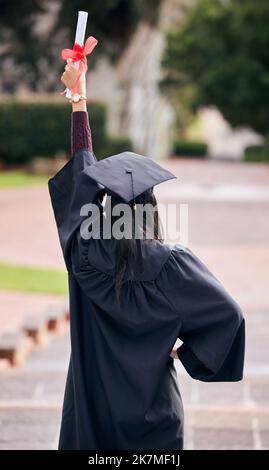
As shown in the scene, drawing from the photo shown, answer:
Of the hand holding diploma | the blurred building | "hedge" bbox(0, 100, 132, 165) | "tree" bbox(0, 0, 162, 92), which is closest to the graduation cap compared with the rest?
the hand holding diploma

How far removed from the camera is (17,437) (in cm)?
496

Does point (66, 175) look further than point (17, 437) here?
No

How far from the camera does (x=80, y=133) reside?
363 centimetres

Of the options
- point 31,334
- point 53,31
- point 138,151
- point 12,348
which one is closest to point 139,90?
point 138,151

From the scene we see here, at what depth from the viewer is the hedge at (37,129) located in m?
28.5

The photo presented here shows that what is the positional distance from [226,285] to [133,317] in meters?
8.46

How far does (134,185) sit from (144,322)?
477mm

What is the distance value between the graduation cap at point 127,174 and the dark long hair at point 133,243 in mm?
53

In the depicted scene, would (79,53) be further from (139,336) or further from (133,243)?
(139,336)

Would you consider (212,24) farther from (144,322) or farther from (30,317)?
(144,322)

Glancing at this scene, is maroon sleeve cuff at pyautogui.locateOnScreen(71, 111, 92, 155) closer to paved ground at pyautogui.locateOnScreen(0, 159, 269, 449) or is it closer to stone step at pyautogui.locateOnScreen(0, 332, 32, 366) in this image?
paved ground at pyautogui.locateOnScreen(0, 159, 269, 449)

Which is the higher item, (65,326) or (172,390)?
(172,390)

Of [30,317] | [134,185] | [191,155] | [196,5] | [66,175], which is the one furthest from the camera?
[191,155]

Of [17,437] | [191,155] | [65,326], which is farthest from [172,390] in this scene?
[191,155]
